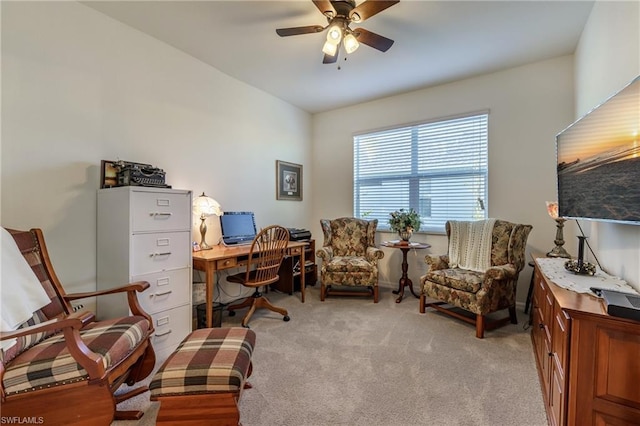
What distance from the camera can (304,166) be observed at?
4.58m

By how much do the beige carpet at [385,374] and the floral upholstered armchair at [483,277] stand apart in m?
0.21

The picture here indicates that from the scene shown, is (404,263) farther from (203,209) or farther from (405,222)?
(203,209)

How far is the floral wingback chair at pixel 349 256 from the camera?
340cm

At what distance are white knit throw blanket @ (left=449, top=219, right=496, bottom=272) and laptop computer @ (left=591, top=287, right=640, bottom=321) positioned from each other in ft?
5.97

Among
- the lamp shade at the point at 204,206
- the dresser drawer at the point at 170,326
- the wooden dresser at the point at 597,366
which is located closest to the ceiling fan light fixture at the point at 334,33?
the lamp shade at the point at 204,206

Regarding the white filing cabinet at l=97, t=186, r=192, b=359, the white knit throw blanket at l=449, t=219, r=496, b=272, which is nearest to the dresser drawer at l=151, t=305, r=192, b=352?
the white filing cabinet at l=97, t=186, r=192, b=359

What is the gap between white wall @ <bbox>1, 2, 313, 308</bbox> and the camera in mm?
1919

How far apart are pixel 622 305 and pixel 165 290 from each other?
2.58 meters

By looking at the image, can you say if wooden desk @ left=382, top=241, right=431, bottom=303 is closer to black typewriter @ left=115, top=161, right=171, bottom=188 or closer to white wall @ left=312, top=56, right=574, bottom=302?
white wall @ left=312, top=56, right=574, bottom=302

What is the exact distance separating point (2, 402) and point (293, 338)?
1.73 meters

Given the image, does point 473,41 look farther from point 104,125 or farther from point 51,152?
point 51,152

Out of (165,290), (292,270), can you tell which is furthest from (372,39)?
(292,270)

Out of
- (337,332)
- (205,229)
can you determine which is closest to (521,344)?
(337,332)

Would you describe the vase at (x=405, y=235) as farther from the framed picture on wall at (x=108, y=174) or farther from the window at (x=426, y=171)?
the framed picture on wall at (x=108, y=174)
